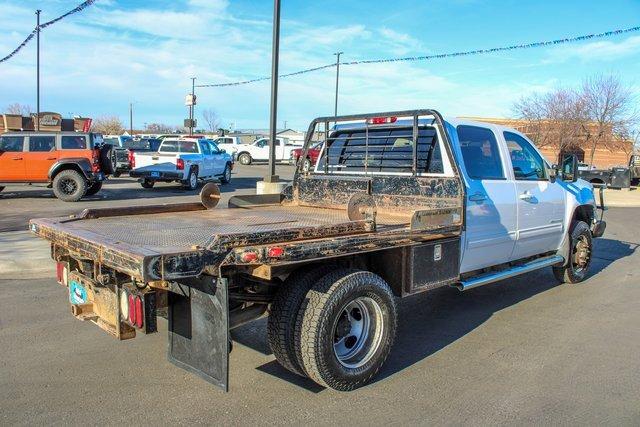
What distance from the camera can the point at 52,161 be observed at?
600 inches

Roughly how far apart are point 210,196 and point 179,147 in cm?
1512

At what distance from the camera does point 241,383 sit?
12.8 ft

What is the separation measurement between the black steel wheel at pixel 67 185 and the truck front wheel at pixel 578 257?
12.6 m

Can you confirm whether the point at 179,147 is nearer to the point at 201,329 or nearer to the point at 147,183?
the point at 147,183

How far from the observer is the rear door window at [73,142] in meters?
15.3

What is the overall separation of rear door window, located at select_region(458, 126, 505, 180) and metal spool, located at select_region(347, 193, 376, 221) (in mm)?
1523

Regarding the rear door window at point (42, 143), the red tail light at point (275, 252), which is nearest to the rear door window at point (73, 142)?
the rear door window at point (42, 143)

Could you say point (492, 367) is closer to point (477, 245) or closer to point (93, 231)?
point (477, 245)

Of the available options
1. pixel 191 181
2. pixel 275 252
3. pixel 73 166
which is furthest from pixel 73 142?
pixel 275 252

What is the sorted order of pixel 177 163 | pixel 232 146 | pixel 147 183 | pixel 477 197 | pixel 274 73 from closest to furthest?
1. pixel 477 197
2. pixel 274 73
3. pixel 177 163
4. pixel 147 183
5. pixel 232 146

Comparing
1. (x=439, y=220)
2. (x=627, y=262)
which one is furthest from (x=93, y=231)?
(x=627, y=262)

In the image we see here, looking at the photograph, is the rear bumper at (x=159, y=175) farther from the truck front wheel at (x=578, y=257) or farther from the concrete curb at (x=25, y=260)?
the truck front wheel at (x=578, y=257)

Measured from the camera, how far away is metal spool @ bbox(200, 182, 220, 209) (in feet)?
18.4

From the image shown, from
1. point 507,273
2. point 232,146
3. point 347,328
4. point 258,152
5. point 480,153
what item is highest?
point 232,146
